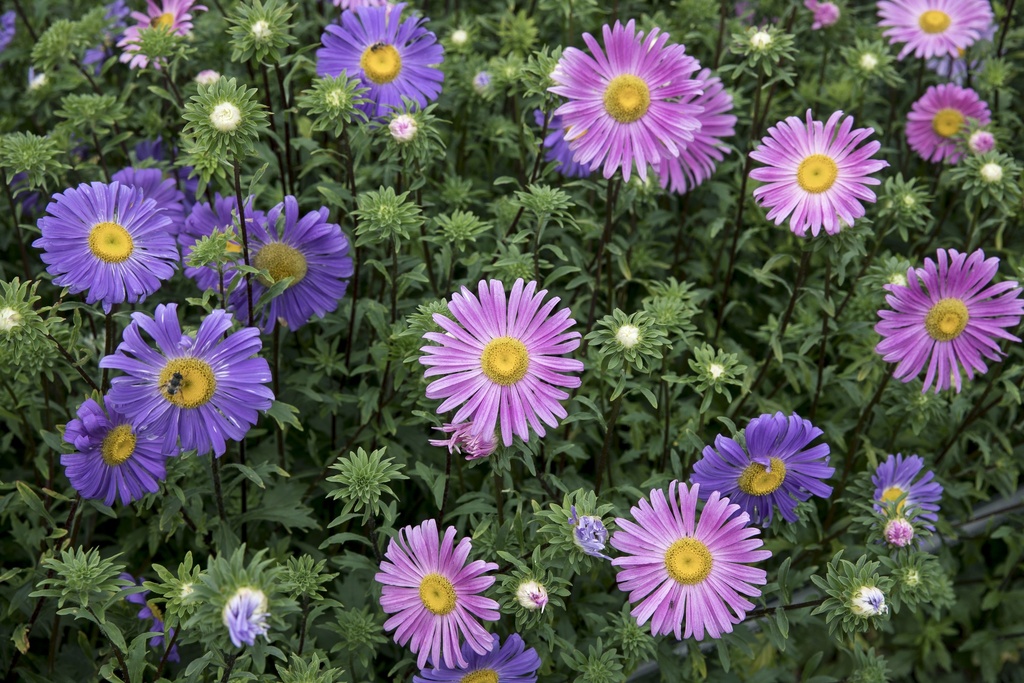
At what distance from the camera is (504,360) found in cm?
250

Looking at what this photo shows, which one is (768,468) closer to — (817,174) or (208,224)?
(817,174)

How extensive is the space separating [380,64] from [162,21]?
102 cm

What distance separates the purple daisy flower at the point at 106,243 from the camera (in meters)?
2.61

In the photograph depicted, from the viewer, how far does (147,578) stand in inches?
130

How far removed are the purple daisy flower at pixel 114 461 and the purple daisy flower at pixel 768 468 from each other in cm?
158

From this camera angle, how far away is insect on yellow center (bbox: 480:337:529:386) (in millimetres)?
2488

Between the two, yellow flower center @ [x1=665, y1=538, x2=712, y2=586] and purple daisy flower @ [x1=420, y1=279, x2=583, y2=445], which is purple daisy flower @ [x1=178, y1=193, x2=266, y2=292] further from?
yellow flower center @ [x1=665, y1=538, x2=712, y2=586]

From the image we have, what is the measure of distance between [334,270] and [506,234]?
0.60 meters

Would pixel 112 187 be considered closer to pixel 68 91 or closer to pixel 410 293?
pixel 410 293

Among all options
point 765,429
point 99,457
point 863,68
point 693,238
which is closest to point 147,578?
point 99,457

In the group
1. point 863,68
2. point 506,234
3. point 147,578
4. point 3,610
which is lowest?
point 3,610

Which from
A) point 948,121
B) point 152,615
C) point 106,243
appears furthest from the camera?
point 948,121

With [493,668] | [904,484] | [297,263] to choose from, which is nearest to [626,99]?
[297,263]

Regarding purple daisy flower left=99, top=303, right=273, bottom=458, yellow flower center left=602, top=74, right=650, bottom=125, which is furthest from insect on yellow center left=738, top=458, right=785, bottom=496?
purple daisy flower left=99, top=303, right=273, bottom=458
